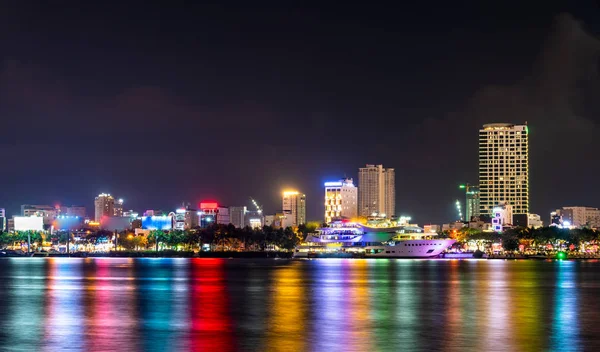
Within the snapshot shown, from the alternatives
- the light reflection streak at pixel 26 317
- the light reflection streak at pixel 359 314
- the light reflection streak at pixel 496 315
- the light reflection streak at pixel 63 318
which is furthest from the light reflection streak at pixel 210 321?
the light reflection streak at pixel 496 315

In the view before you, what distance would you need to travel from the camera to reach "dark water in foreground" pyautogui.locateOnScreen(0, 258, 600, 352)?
4341cm

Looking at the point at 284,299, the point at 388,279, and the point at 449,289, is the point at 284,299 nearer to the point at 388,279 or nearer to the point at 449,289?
the point at 449,289

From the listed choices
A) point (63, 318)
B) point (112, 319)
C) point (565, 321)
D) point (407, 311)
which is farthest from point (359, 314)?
point (63, 318)

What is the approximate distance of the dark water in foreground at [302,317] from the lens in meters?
43.4

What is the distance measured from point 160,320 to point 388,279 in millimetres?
52630

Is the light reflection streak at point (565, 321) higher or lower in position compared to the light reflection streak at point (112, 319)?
lower

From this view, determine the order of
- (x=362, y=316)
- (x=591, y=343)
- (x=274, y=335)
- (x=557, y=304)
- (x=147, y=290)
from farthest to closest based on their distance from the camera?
(x=147, y=290) → (x=557, y=304) → (x=362, y=316) → (x=274, y=335) → (x=591, y=343)

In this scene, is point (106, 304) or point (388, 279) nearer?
point (106, 304)

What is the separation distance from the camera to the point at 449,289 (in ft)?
279

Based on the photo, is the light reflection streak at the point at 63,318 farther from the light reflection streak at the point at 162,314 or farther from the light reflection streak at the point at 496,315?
the light reflection streak at the point at 496,315

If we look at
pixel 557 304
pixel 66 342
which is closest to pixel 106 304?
pixel 66 342

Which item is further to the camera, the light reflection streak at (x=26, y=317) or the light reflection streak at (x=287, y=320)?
the light reflection streak at (x=26, y=317)

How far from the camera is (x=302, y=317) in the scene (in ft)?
185

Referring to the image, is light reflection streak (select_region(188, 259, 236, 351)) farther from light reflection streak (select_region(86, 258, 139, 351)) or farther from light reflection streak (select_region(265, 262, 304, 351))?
light reflection streak (select_region(86, 258, 139, 351))
